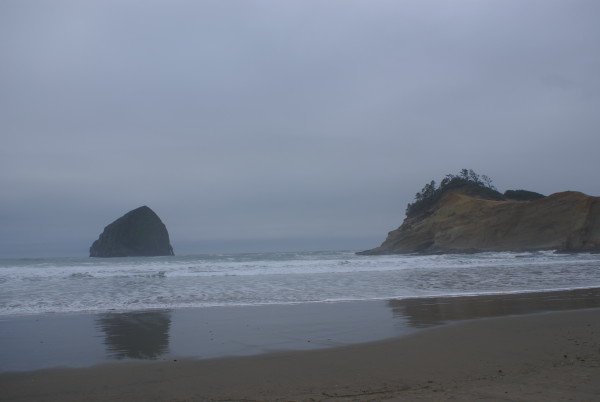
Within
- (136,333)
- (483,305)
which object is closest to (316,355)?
(136,333)

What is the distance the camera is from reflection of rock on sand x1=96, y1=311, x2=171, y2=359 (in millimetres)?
7488

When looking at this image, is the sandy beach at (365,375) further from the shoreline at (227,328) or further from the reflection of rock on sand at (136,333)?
the reflection of rock on sand at (136,333)

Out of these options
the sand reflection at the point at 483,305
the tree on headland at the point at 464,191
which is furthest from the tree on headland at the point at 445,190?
the sand reflection at the point at 483,305

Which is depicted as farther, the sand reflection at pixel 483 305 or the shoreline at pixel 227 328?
the sand reflection at pixel 483 305

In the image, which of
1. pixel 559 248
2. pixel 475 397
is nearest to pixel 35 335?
pixel 475 397

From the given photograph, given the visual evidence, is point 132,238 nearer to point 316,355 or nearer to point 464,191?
point 464,191

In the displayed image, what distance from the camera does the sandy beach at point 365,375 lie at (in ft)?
16.2

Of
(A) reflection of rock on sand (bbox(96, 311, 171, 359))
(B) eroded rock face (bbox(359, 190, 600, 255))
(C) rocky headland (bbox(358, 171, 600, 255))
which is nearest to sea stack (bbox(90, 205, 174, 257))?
(C) rocky headland (bbox(358, 171, 600, 255))

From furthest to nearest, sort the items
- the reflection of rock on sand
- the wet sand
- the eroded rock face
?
the eroded rock face
the reflection of rock on sand
the wet sand

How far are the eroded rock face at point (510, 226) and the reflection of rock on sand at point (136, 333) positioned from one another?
45.9 m

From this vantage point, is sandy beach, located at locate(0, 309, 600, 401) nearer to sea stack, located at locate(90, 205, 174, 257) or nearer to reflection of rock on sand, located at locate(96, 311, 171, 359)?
reflection of rock on sand, located at locate(96, 311, 171, 359)

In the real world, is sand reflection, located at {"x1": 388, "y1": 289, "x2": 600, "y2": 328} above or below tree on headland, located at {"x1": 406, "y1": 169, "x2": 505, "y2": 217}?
below

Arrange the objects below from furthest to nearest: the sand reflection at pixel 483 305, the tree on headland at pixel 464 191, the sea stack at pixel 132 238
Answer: the sea stack at pixel 132 238, the tree on headland at pixel 464 191, the sand reflection at pixel 483 305

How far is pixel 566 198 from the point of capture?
49312mm
